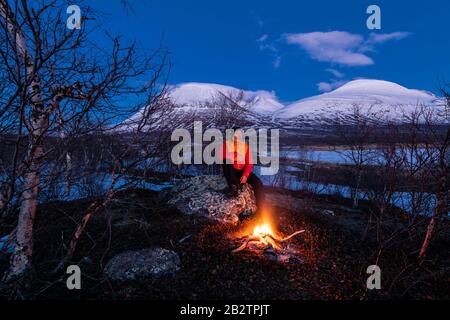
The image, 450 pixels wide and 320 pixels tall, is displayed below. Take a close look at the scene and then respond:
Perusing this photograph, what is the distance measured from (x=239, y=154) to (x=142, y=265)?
385cm

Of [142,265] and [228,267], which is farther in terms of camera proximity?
[228,267]

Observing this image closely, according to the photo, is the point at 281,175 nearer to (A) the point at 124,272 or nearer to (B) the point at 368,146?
(B) the point at 368,146

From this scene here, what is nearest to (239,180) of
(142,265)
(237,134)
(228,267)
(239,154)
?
(239,154)

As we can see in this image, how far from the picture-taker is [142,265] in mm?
4980

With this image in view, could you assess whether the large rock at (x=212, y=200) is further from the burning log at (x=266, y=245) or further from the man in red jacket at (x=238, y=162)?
the burning log at (x=266, y=245)

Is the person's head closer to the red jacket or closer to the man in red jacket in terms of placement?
the man in red jacket

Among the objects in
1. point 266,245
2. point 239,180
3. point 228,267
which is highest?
point 239,180

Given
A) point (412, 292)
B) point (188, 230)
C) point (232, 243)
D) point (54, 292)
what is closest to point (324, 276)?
point (412, 292)

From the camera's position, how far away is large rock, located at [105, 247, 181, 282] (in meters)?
4.83

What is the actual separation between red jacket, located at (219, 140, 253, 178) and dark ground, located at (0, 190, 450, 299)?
1833 millimetres

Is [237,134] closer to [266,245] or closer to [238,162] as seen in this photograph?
[238,162]

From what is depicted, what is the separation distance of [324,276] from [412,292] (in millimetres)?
1559

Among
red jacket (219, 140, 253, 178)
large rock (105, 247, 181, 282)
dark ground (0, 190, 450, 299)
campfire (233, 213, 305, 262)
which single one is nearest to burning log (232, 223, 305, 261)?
campfire (233, 213, 305, 262)

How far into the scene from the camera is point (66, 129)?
10.5 ft
